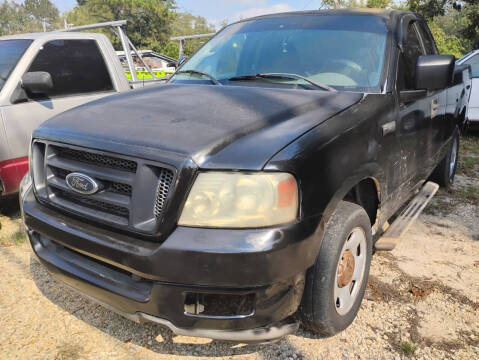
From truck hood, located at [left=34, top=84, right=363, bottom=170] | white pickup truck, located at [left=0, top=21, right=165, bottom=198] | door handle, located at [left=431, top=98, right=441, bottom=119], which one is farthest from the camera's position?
white pickup truck, located at [left=0, top=21, right=165, bottom=198]

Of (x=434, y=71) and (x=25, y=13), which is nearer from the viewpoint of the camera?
(x=434, y=71)

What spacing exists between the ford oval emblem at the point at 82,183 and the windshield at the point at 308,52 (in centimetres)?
125

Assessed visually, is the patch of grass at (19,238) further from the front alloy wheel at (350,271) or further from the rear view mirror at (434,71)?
the rear view mirror at (434,71)

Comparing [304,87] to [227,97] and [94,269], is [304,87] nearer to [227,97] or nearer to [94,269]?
[227,97]

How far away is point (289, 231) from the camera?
1638 millimetres

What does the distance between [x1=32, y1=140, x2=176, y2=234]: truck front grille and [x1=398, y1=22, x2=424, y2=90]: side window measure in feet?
5.83

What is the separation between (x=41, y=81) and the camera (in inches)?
141

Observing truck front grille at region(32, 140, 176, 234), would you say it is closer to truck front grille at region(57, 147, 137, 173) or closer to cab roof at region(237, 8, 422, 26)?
truck front grille at region(57, 147, 137, 173)

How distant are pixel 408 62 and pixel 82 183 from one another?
229 cm

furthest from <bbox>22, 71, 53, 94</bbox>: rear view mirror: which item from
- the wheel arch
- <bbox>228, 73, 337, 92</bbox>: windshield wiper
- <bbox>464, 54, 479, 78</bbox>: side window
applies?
<bbox>464, 54, 479, 78</bbox>: side window

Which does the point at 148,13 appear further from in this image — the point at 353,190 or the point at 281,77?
the point at 353,190

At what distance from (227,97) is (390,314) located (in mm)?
1602

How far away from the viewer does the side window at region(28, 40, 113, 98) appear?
3967 mm

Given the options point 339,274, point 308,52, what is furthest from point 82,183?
point 308,52
